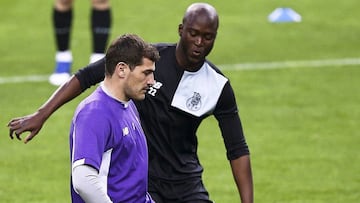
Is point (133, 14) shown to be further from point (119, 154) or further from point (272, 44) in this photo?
point (119, 154)

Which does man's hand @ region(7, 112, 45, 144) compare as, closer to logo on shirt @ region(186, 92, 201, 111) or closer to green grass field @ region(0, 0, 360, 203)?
logo on shirt @ region(186, 92, 201, 111)

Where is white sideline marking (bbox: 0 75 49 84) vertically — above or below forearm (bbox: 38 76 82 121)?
below

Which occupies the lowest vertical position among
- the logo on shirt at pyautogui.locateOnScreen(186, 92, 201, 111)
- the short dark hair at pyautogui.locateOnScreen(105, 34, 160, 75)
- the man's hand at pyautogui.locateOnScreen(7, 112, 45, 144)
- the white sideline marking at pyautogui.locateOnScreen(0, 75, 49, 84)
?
the white sideline marking at pyautogui.locateOnScreen(0, 75, 49, 84)

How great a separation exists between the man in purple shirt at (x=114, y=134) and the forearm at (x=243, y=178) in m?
1.18

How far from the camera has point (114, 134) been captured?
20.5ft

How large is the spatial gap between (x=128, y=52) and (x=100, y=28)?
7273 mm

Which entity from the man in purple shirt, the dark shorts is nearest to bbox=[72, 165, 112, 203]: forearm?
the man in purple shirt

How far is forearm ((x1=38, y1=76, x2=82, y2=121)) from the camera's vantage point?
7.41 meters

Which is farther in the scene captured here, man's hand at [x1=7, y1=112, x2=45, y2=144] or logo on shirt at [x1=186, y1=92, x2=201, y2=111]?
logo on shirt at [x1=186, y1=92, x2=201, y2=111]

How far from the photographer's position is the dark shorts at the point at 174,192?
7629mm

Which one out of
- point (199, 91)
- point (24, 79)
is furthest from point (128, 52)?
point (24, 79)

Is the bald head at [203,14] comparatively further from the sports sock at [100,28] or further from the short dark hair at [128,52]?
the sports sock at [100,28]

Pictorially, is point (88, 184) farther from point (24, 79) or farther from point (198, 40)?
point (24, 79)

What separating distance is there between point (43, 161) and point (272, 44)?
584 cm
